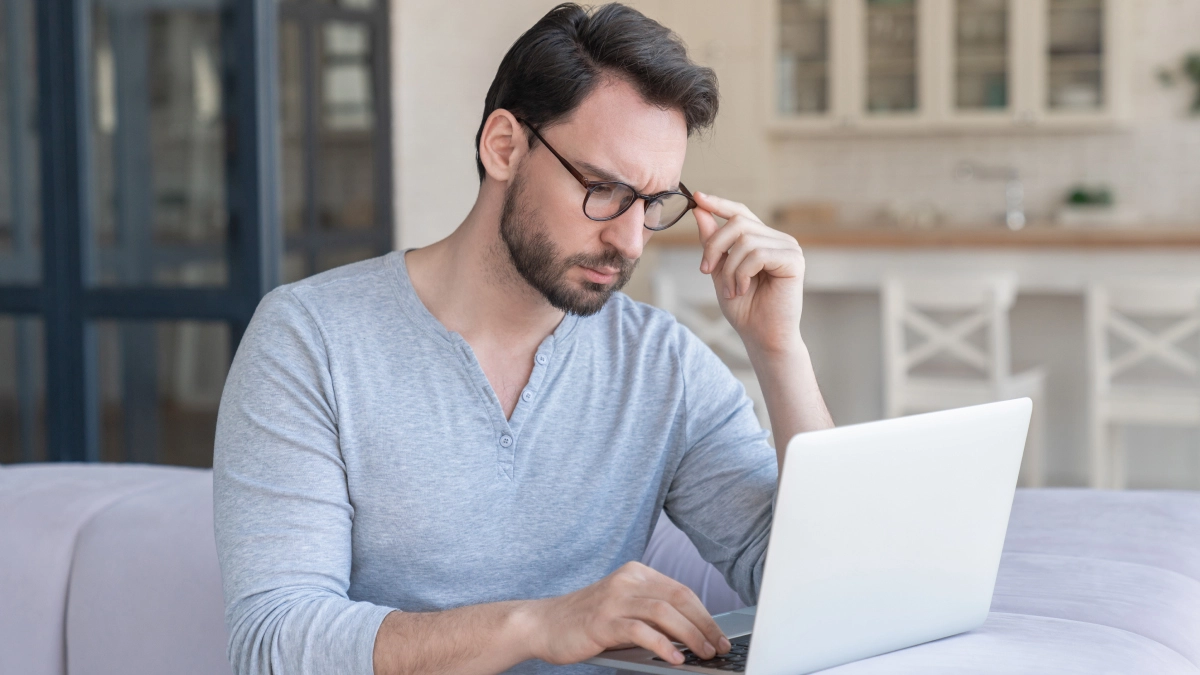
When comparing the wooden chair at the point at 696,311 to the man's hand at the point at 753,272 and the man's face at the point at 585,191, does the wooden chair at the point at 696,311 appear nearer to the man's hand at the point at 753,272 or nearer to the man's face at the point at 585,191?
the man's hand at the point at 753,272

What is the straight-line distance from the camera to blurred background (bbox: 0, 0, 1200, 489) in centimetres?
288

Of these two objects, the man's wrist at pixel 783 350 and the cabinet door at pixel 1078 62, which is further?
the cabinet door at pixel 1078 62

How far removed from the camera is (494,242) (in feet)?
4.30

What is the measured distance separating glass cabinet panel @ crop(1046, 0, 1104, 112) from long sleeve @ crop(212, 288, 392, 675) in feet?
17.1

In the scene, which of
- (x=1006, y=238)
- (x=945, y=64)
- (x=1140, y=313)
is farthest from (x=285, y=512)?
(x=945, y=64)

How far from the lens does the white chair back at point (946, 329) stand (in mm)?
3816

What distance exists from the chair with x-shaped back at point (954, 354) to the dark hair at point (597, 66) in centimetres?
270

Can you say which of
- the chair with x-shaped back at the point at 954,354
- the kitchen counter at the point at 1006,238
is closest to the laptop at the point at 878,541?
the chair with x-shaped back at the point at 954,354

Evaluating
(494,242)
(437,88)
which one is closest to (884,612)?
(494,242)

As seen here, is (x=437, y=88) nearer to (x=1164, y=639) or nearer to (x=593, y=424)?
(x=593, y=424)

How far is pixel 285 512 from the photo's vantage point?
1113 mm

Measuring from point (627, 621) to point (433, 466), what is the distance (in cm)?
33

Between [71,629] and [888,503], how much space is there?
105 centimetres


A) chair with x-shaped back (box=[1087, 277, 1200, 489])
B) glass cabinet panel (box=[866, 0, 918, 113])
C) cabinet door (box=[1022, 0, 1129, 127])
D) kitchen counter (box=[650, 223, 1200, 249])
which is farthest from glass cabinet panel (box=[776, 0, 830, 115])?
chair with x-shaped back (box=[1087, 277, 1200, 489])
